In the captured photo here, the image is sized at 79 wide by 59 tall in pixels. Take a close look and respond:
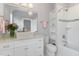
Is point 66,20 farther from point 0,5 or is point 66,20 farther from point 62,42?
point 0,5

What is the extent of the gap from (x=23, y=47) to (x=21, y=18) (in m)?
0.42

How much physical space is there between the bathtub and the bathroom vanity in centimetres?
31

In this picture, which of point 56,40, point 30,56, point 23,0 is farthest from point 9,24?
point 56,40

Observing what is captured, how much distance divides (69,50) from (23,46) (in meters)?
0.66

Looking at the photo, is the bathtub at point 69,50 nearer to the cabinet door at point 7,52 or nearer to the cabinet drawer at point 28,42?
the cabinet drawer at point 28,42

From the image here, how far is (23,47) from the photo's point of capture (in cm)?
175

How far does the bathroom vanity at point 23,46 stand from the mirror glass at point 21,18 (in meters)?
0.10

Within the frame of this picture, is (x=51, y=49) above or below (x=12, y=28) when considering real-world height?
below

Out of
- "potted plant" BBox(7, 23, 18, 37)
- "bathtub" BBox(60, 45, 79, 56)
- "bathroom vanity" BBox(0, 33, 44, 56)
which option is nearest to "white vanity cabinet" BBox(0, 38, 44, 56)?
"bathroom vanity" BBox(0, 33, 44, 56)

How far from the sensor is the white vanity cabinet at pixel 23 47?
1.66m

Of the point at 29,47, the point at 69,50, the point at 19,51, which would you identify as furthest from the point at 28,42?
the point at 69,50

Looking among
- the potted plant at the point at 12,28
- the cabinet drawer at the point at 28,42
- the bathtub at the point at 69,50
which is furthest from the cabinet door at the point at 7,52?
the bathtub at the point at 69,50

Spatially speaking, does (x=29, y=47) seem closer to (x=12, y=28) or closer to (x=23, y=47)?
(x=23, y=47)

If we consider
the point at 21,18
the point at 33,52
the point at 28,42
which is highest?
the point at 21,18
